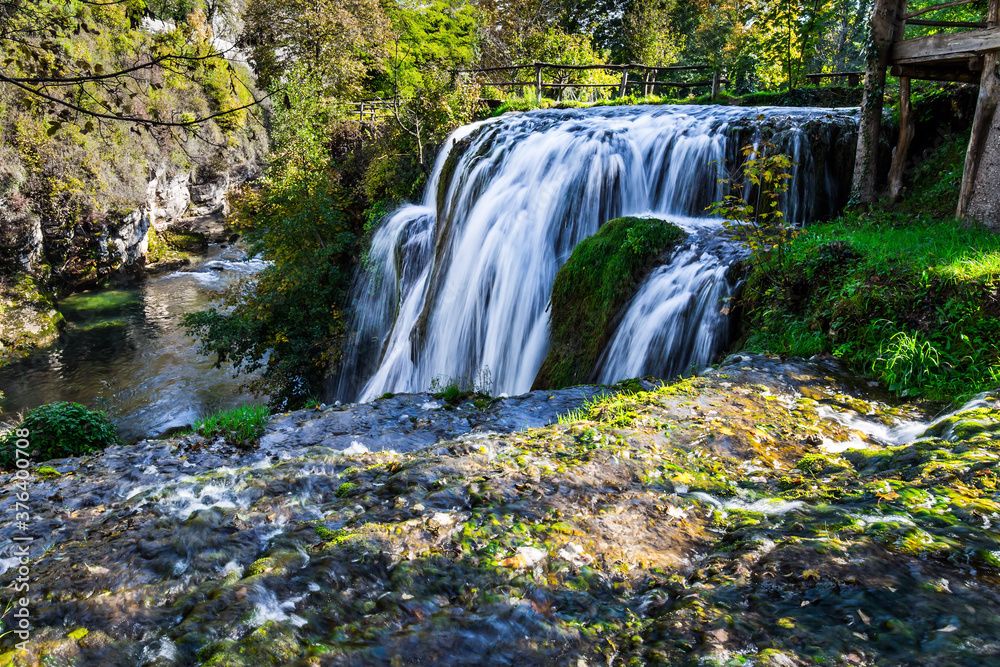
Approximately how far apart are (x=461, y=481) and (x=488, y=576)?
37.1 inches

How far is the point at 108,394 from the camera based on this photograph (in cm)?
1534

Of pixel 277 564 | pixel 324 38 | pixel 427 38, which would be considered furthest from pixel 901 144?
pixel 427 38

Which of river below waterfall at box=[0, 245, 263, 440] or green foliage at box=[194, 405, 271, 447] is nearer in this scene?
green foliage at box=[194, 405, 271, 447]

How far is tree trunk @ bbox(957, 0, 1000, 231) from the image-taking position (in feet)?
21.4

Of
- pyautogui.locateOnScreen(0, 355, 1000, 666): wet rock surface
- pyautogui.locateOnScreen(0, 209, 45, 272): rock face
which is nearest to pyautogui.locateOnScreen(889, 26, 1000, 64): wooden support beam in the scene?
pyautogui.locateOnScreen(0, 355, 1000, 666): wet rock surface

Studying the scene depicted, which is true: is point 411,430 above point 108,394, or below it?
above

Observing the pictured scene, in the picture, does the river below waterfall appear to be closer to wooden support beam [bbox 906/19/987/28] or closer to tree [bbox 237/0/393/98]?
tree [bbox 237/0/393/98]

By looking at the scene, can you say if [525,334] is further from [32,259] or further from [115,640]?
[32,259]

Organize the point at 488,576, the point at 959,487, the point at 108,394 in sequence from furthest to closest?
the point at 108,394
the point at 959,487
the point at 488,576

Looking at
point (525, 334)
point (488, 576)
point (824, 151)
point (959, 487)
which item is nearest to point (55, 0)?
point (525, 334)

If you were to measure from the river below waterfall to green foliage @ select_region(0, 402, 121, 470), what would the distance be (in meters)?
6.48

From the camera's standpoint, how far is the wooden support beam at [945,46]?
6.73 meters

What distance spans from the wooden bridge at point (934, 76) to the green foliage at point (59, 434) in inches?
443

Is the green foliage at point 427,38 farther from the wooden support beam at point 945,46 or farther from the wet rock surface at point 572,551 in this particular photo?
the wet rock surface at point 572,551
